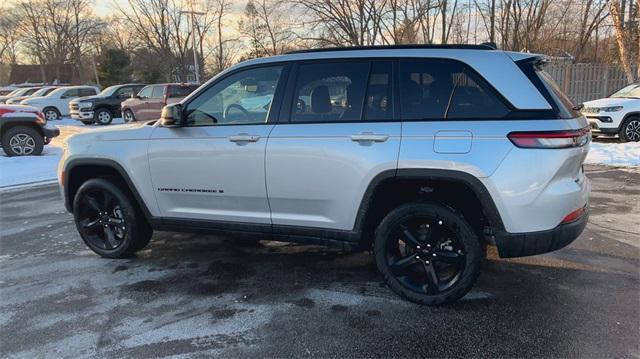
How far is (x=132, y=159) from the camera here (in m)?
4.25

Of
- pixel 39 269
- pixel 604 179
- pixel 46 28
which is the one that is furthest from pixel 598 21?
pixel 46 28

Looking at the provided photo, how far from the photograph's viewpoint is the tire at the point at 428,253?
3.32 m

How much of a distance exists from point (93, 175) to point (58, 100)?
2232cm

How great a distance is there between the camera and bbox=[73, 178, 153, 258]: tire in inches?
176

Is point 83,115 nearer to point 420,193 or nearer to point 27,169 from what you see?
point 27,169

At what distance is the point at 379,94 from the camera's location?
3.49 metres

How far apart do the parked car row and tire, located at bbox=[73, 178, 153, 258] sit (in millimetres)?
13017

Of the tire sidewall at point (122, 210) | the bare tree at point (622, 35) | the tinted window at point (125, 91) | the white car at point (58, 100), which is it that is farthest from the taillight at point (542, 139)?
the white car at point (58, 100)

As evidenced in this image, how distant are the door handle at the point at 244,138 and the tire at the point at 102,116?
62.4ft

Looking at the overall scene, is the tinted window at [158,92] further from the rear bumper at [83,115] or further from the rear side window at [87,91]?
the rear side window at [87,91]

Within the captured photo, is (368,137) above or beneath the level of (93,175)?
above

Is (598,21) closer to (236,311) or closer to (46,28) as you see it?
(236,311)

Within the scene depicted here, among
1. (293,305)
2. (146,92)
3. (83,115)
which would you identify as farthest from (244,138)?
(83,115)

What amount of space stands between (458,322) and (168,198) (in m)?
2.65
